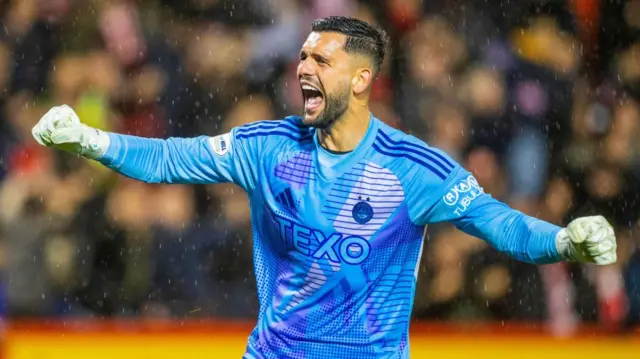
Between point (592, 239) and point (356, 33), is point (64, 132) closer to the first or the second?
point (356, 33)

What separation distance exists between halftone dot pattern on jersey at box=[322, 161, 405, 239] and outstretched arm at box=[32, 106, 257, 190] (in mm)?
401

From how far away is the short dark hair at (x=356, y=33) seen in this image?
16.3 ft

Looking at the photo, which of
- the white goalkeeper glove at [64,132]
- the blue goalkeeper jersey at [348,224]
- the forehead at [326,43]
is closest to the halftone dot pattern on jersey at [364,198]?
the blue goalkeeper jersey at [348,224]

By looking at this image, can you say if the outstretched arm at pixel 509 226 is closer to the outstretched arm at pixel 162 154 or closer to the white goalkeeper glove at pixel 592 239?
the white goalkeeper glove at pixel 592 239

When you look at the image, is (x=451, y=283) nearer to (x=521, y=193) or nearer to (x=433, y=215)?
(x=521, y=193)

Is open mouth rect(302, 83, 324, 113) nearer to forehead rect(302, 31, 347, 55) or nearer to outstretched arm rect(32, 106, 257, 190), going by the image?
forehead rect(302, 31, 347, 55)

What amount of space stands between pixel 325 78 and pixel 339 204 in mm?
498

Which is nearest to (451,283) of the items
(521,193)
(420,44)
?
(521,193)

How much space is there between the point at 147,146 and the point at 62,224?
372cm

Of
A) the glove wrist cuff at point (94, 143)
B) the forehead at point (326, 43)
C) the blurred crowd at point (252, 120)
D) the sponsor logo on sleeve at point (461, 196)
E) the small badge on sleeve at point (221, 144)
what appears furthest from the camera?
the blurred crowd at point (252, 120)

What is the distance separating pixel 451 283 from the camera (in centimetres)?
849

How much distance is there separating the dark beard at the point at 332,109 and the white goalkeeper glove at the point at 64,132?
86 centimetres

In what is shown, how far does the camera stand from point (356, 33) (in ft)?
16.3

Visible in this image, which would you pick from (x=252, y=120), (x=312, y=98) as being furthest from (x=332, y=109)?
(x=252, y=120)
